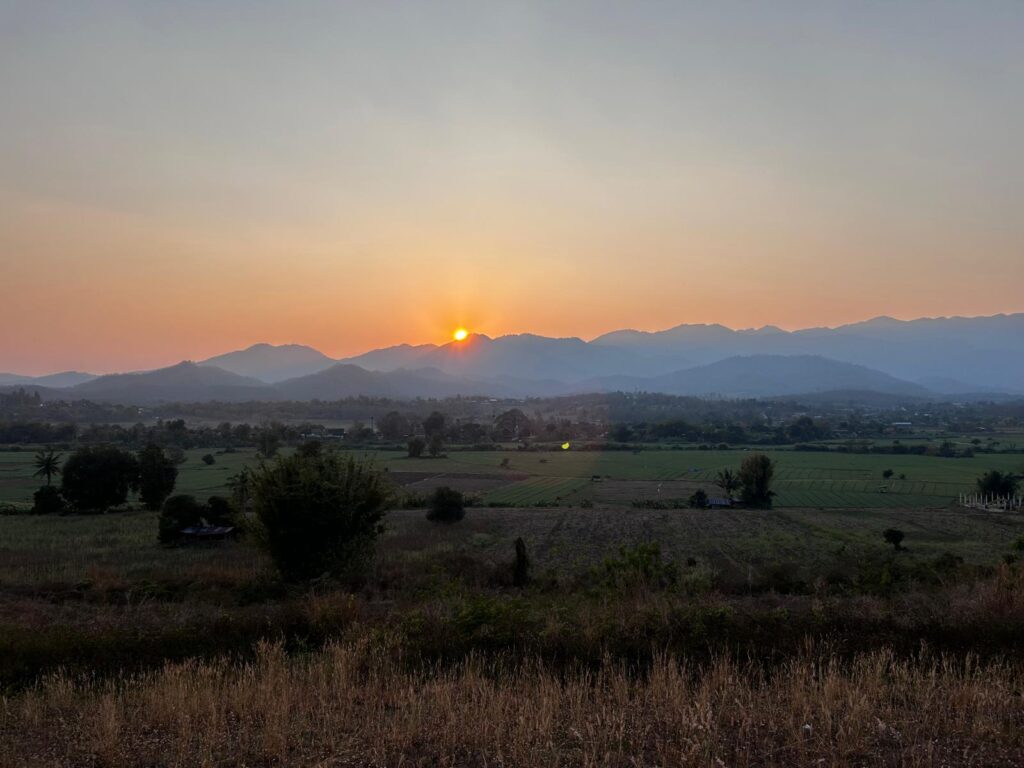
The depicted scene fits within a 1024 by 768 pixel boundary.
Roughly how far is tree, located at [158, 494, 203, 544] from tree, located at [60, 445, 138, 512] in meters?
15.9

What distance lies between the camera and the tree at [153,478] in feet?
165

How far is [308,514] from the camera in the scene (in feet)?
62.7

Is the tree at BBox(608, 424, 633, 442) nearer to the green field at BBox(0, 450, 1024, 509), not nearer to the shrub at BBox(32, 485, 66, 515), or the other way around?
the green field at BBox(0, 450, 1024, 509)

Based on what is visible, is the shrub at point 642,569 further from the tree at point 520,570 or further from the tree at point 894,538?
the tree at point 894,538

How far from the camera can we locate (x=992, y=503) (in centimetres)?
5469

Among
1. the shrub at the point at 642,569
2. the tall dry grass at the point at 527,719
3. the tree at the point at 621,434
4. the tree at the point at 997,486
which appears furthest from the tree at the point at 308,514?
the tree at the point at 621,434

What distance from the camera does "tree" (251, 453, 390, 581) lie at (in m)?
19.1

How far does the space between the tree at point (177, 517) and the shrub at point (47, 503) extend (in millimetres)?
17663

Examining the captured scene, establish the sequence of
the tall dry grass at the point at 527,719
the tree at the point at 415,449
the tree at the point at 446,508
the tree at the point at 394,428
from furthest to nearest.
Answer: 1. the tree at the point at 394,428
2. the tree at the point at 415,449
3. the tree at the point at 446,508
4. the tall dry grass at the point at 527,719

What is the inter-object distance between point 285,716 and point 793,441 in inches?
5388

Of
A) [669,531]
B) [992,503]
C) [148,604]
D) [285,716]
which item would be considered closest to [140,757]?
[285,716]

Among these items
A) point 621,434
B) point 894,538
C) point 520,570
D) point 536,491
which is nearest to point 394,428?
point 621,434

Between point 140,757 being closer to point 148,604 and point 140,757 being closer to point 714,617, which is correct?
point 714,617

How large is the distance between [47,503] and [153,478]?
7.00 m
